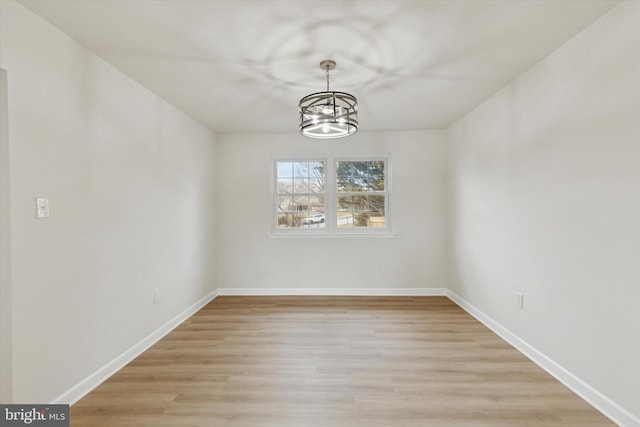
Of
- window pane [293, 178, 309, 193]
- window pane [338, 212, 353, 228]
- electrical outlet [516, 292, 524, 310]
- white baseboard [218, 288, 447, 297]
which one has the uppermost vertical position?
window pane [293, 178, 309, 193]

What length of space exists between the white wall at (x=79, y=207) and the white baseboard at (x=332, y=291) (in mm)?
1358

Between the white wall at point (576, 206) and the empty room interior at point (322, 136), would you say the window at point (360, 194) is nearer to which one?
the empty room interior at point (322, 136)

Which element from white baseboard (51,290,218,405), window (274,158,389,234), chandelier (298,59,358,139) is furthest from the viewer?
window (274,158,389,234)

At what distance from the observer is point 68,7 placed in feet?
6.15

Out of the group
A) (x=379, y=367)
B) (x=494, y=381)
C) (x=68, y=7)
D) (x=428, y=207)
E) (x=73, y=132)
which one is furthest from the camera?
(x=428, y=207)

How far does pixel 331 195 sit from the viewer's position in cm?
489

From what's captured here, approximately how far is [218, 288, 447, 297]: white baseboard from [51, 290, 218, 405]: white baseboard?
0.97m

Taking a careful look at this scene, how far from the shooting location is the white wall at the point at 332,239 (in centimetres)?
477

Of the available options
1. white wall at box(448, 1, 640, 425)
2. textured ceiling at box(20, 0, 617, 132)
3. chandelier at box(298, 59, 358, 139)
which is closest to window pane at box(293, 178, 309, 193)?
textured ceiling at box(20, 0, 617, 132)

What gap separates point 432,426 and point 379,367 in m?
0.73

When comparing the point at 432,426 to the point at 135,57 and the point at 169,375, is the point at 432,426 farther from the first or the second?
the point at 135,57

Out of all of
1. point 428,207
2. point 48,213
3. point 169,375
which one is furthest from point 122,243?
point 428,207

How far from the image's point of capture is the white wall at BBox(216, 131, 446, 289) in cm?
477

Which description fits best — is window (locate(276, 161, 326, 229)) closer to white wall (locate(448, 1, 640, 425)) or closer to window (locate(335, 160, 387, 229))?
window (locate(335, 160, 387, 229))
